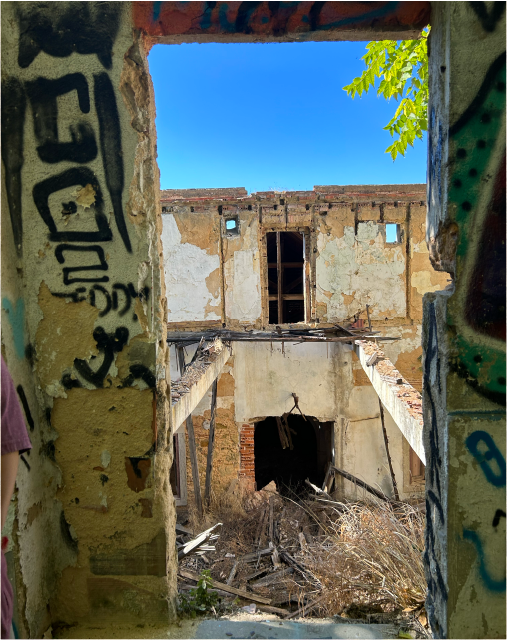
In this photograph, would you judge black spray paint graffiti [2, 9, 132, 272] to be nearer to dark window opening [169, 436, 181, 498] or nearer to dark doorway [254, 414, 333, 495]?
dark window opening [169, 436, 181, 498]

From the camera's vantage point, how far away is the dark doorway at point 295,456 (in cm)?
980

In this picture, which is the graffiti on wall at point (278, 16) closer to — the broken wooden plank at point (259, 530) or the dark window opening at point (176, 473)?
the broken wooden plank at point (259, 530)

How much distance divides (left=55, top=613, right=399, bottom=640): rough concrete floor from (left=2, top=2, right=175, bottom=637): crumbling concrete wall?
0.07 m

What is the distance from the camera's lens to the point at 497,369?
1921mm

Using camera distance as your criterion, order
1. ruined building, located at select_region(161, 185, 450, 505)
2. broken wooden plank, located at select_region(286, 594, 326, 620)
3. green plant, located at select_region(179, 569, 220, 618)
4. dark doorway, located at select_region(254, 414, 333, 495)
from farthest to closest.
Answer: dark doorway, located at select_region(254, 414, 333, 495), ruined building, located at select_region(161, 185, 450, 505), broken wooden plank, located at select_region(286, 594, 326, 620), green plant, located at select_region(179, 569, 220, 618)

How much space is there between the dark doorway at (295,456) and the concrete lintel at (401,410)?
12.5ft

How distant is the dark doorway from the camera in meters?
9.80

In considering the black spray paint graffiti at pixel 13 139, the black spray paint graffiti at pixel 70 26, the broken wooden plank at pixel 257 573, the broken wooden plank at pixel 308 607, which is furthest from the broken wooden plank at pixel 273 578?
the black spray paint graffiti at pixel 70 26

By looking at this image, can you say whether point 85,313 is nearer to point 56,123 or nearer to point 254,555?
point 56,123

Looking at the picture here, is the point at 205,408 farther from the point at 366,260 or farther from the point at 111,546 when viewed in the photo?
the point at 111,546

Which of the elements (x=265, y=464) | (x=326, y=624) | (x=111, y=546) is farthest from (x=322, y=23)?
(x=265, y=464)

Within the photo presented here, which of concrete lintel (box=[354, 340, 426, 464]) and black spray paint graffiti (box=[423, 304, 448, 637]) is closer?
black spray paint graffiti (box=[423, 304, 448, 637])

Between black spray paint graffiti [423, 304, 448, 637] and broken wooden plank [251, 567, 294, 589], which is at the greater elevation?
black spray paint graffiti [423, 304, 448, 637]

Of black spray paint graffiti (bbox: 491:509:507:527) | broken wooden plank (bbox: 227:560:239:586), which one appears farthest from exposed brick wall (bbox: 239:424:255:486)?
black spray paint graffiti (bbox: 491:509:507:527)
